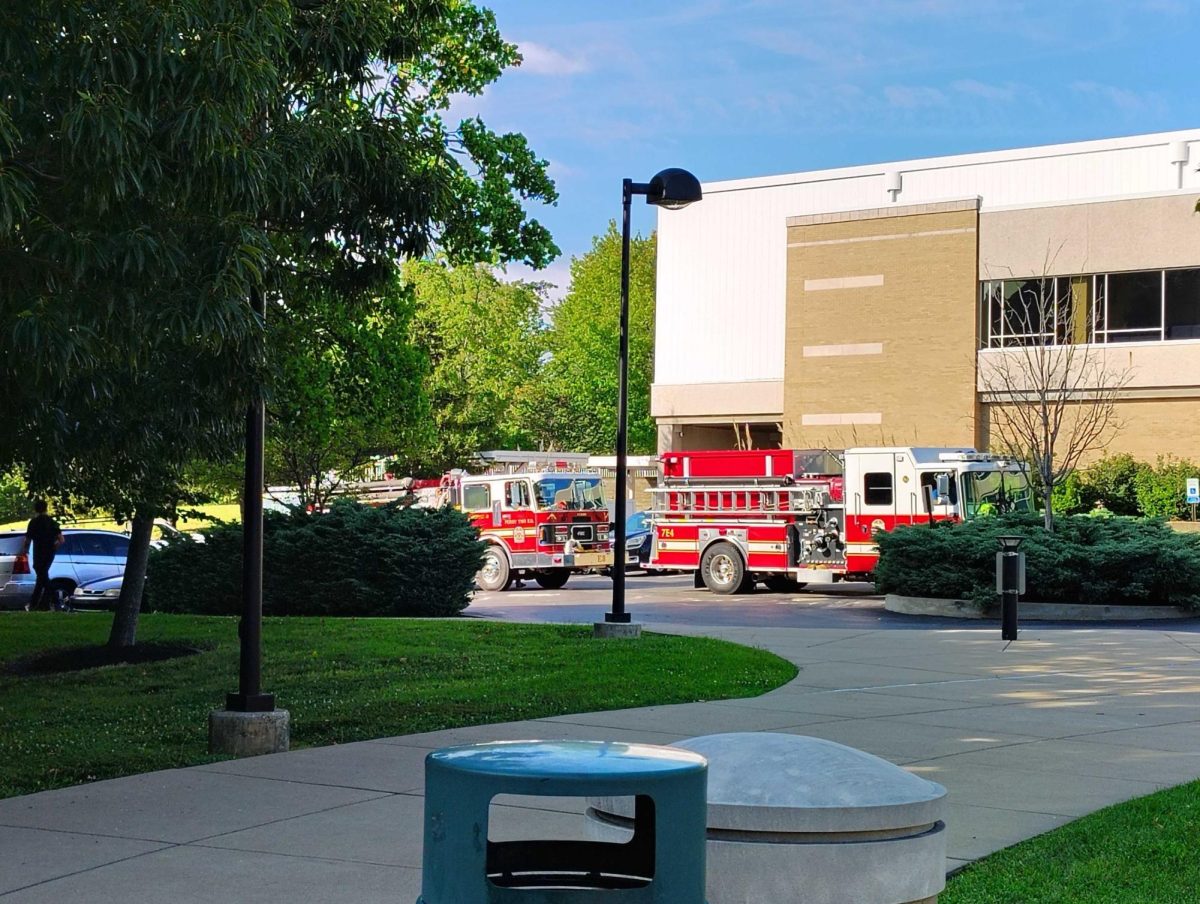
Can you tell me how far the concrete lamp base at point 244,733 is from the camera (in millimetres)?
9375

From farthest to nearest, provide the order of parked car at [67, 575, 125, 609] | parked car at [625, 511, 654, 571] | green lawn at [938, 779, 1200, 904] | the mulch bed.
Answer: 1. parked car at [625, 511, 654, 571]
2. parked car at [67, 575, 125, 609]
3. the mulch bed
4. green lawn at [938, 779, 1200, 904]

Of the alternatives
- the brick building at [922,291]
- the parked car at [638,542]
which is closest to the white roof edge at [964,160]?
the brick building at [922,291]

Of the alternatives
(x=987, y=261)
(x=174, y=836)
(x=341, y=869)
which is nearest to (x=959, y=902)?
(x=341, y=869)

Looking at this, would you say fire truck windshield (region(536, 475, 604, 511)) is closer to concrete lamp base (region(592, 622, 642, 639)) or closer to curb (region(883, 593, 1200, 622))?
curb (region(883, 593, 1200, 622))

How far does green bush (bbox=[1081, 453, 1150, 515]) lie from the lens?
131ft

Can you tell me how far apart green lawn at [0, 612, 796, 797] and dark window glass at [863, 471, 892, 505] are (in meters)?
10.3

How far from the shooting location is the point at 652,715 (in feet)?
35.9

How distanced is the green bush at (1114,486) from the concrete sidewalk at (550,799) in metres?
26.2

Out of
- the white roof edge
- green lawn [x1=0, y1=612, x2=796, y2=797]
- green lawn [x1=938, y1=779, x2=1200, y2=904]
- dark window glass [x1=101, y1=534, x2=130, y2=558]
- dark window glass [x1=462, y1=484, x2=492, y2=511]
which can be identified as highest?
the white roof edge

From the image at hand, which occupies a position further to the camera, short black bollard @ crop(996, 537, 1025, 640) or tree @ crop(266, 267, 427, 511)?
short black bollard @ crop(996, 537, 1025, 640)

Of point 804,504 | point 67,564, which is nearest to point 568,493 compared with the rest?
point 804,504

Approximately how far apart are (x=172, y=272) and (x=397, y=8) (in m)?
6.96

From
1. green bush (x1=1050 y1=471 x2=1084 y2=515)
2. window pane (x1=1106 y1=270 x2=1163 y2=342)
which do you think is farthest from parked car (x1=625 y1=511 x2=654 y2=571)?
window pane (x1=1106 y1=270 x2=1163 y2=342)

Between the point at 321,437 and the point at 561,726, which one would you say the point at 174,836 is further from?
the point at 321,437
